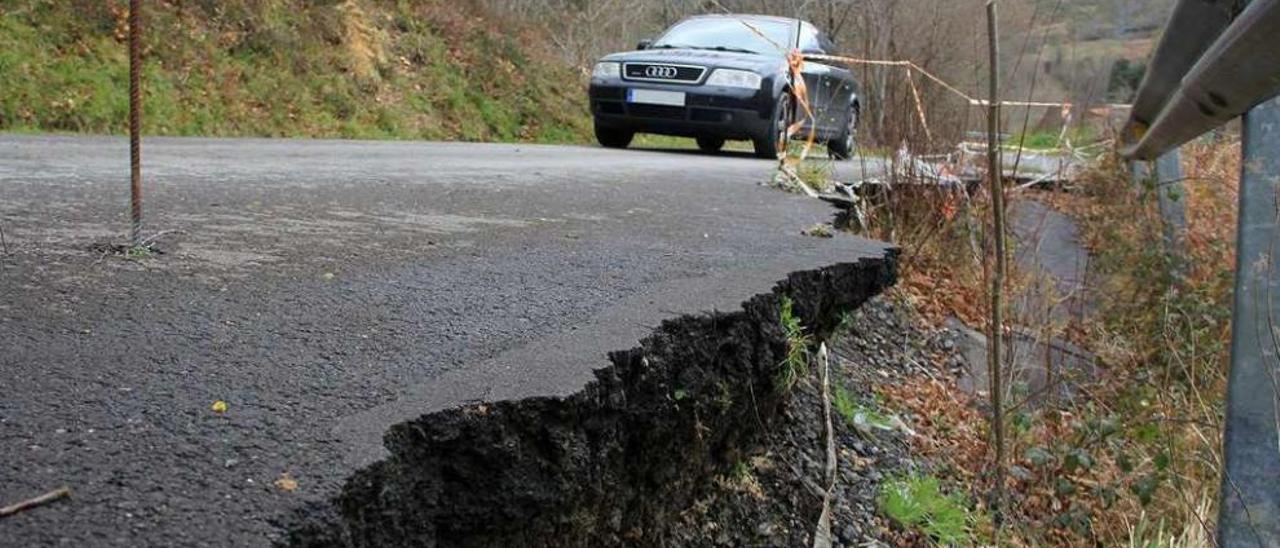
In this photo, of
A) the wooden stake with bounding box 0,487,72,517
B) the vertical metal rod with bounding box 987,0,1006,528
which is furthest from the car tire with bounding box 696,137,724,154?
the wooden stake with bounding box 0,487,72,517

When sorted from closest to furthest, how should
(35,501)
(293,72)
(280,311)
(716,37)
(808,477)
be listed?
(35,501), (280,311), (808,477), (716,37), (293,72)

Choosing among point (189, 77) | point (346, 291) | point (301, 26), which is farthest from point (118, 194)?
point (301, 26)

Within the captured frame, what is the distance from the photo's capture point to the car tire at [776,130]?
36.6 ft

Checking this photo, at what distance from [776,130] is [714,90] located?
2.28 feet

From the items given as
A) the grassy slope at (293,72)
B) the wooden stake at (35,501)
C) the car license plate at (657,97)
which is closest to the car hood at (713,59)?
the car license plate at (657,97)

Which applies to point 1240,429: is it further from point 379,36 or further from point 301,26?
point 379,36

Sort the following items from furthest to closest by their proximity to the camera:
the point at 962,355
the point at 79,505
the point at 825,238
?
the point at 962,355 → the point at 825,238 → the point at 79,505

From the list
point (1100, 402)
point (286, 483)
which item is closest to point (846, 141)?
point (1100, 402)

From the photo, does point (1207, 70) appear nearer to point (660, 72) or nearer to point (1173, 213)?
point (1173, 213)

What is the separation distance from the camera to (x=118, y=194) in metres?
4.59

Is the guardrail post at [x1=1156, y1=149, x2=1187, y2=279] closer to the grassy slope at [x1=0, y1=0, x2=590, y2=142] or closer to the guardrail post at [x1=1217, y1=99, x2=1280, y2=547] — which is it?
the guardrail post at [x1=1217, y1=99, x2=1280, y2=547]

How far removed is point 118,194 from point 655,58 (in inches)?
282

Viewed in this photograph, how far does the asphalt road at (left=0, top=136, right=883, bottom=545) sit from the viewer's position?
1.65 m

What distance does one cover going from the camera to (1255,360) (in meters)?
2.76
